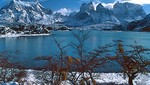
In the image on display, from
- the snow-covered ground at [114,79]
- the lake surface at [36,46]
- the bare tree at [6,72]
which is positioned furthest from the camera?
the lake surface at [36,46]

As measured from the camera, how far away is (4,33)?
16562 cm

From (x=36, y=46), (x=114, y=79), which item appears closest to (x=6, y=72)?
(x=114, y=79)

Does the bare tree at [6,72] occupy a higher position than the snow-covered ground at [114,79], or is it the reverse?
the bare tree at [6,72]

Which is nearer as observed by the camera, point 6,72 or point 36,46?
point 6,72

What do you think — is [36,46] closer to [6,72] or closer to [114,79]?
[114,79]

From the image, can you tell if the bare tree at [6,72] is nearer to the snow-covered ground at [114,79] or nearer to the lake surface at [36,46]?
the snow-covered ground at [114,79]

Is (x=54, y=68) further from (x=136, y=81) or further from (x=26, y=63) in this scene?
(x=26, y=63)

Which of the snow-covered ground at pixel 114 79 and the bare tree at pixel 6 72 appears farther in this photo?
the snow-covered ground at pixel 114 79

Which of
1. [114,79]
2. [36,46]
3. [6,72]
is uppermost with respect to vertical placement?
[6,72]

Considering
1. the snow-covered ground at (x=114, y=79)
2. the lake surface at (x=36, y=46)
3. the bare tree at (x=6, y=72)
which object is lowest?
the lake surface at (x=36, y=46)

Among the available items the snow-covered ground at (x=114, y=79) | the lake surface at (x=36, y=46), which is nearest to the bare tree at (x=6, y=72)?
the snow-covered ground at (x=114, y=79)

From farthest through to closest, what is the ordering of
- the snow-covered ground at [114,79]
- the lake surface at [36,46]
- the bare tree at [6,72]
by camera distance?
the lake surface at [36,46]
the snow-covered ground at [114,79]
the bare tree at [6,72]

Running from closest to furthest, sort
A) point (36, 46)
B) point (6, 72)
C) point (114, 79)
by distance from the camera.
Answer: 1. point (6, 72)
2. point (114, 79)
3. point (36, 46)

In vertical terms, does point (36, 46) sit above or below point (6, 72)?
below
